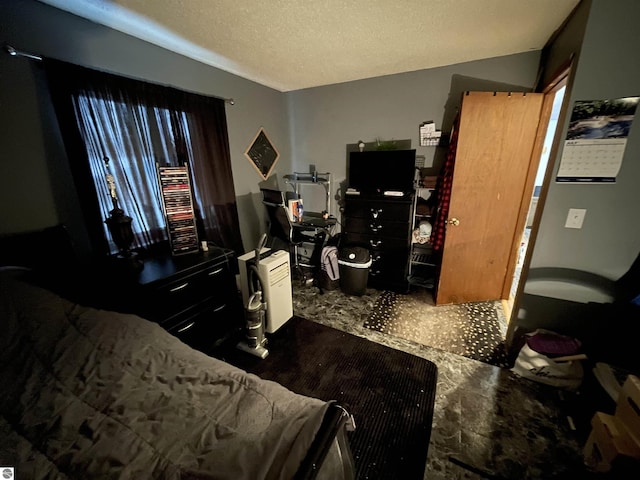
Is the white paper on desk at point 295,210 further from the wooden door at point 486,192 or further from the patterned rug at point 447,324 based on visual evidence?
the wooden door at point 486,192

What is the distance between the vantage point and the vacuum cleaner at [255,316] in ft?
6.04

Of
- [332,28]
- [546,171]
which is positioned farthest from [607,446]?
[332,28]

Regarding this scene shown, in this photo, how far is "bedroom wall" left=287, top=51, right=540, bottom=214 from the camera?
234 centimetres

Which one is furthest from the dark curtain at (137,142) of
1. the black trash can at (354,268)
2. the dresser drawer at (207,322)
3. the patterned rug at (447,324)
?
the patterned rug at (447,324)

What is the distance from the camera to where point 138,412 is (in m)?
0.82

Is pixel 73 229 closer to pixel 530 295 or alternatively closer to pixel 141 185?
pixel 141 185

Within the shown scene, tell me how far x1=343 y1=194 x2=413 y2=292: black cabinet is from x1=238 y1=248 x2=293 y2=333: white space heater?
3.43 feet

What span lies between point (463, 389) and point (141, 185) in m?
2.81

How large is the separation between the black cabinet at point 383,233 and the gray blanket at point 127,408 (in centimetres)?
209

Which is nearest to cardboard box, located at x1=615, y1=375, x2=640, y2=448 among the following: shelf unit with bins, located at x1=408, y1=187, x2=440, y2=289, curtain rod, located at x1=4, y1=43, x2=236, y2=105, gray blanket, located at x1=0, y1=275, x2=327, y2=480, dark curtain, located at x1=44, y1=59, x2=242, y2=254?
gray blanket, located at x1=0, y1=275, x2=327, y2=480

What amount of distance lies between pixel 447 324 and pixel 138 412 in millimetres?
2322

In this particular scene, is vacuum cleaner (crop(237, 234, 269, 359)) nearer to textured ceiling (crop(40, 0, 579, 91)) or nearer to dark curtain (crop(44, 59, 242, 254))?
dark curtain (crop(44, 59, 242, 254))

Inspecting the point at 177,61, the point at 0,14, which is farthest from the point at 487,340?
the point at 0,14

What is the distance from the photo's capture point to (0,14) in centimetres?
128
